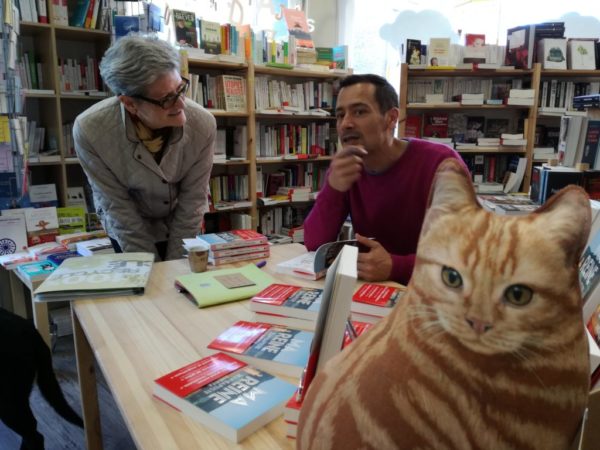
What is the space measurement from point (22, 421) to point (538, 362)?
1676 millimetres

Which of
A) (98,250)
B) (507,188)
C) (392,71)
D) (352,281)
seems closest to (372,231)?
(352,281)

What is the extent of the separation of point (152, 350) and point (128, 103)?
1.15 m

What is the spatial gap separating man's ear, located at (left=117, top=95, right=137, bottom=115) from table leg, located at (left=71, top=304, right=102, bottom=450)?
88cm

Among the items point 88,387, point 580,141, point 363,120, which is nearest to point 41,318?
point 88,387

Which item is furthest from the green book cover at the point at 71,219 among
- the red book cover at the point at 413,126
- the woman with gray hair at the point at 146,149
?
the red book cover at the point at 413,126

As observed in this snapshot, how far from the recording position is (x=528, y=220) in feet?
1.34

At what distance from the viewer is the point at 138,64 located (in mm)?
1726

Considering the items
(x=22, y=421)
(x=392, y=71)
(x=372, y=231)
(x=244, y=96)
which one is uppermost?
(x=392, y=71)

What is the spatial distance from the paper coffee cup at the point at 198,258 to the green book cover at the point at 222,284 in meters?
0.05

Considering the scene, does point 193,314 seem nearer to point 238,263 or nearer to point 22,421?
point 238,263

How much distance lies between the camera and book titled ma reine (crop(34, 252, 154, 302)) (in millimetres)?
1311

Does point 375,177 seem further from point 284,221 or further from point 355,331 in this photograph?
point 284,221

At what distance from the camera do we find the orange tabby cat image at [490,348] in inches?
15.2

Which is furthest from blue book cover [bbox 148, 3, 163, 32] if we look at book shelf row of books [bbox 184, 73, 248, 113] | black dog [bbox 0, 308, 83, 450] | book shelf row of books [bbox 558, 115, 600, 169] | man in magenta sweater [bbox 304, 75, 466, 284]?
book shelf row of books [bbox 558, 115, 600, 169]
